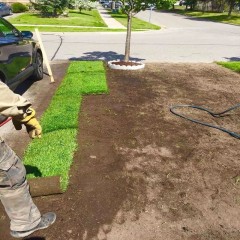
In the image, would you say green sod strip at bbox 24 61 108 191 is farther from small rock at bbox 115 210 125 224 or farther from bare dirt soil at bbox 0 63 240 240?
small rock at bbox 115 210 125 224

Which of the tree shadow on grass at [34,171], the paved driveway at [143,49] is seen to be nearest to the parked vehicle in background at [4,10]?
the paved driveway at [143,49]

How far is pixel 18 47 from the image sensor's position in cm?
681

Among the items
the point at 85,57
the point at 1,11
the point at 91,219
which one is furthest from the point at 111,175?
the point at 1,11

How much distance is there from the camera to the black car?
19.6 feet

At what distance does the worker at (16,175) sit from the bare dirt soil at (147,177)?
465 mm

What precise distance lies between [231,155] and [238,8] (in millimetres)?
54387

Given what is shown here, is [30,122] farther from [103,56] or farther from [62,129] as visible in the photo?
[103,56]

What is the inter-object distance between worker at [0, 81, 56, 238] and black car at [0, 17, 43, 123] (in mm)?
3695

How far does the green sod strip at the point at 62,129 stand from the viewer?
4211 millimetres

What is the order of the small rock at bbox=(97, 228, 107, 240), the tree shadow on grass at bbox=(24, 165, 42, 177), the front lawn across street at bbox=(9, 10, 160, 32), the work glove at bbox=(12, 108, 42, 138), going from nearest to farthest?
the work glove at bbox=(12, 108, 42, 138), the small rock at bbox=(97, 228, 107, 240), the tree shadow on grass at bbox=(24, 165, 42, 177), the front lawn across street at bbox=(9, 10, 160, 32)

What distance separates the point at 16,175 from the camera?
251cm

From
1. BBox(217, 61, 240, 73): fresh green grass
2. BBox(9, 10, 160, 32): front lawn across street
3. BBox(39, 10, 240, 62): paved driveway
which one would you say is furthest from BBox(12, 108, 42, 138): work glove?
BBox(9, 10, 160, 32): front lawn across street

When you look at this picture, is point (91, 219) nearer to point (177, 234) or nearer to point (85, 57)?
point (177, 234)

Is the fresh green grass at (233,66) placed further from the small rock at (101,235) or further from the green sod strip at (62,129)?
the small rock at (101,235)
